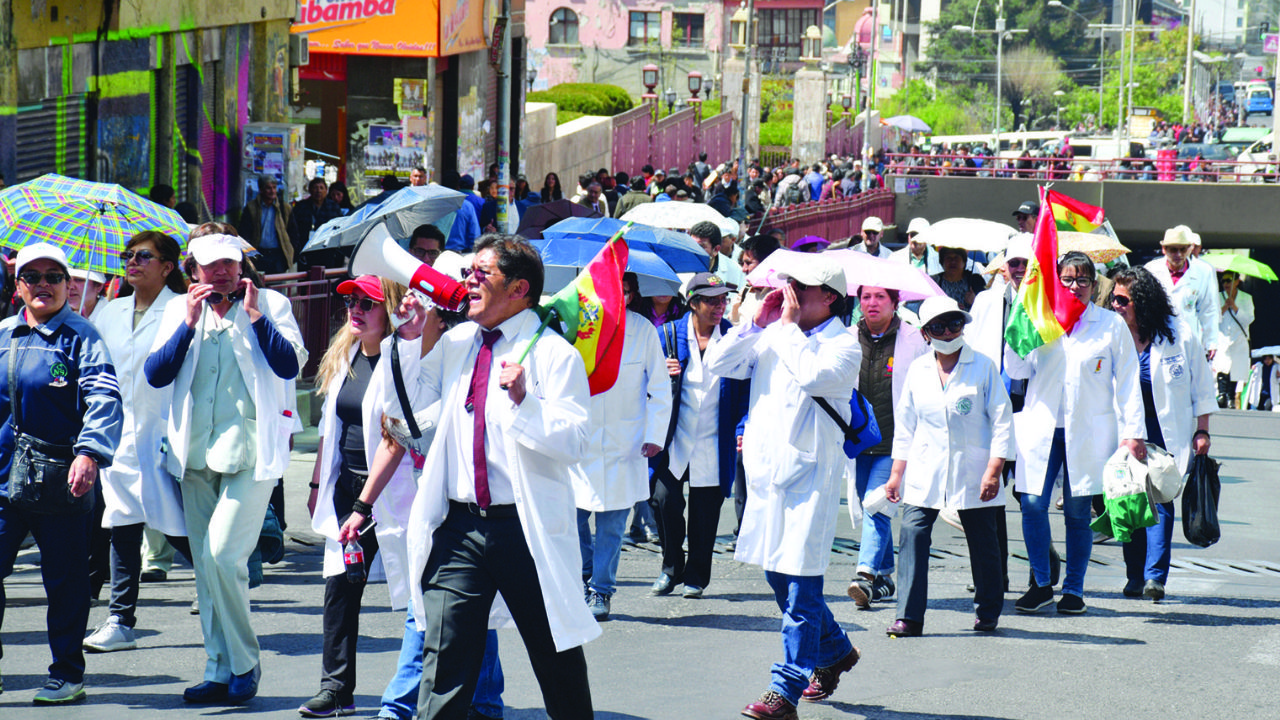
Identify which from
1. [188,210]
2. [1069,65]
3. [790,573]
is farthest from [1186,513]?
[1069,65]

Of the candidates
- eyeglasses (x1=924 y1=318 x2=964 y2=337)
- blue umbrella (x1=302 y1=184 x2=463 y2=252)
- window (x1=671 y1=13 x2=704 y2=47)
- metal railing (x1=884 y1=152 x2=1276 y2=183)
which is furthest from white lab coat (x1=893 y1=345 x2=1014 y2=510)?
window (x1=671 y1=13 x2=704 y2=47)

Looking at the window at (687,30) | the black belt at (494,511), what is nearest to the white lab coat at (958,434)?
the black belt at (494,511)

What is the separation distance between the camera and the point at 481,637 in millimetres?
4879

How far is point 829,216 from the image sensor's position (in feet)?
108

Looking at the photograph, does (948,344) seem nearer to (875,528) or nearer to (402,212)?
(875,528)

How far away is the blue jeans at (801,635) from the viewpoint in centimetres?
620

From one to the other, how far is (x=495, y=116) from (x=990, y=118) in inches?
3587

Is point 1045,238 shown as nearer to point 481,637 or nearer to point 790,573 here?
point 790,573

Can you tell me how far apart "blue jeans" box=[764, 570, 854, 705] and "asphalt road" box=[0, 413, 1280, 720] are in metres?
0.27

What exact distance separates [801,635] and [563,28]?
74.6 meters

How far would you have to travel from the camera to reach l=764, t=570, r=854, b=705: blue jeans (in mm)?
6199

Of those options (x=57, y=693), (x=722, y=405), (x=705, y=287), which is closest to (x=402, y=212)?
(x=705, y=287)

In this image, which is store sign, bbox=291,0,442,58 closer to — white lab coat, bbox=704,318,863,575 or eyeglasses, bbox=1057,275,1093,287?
eyeglasses, bbox=1057,275,1093,287

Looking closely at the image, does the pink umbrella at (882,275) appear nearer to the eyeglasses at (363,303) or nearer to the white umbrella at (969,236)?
the eyeglasses at (363,303)
